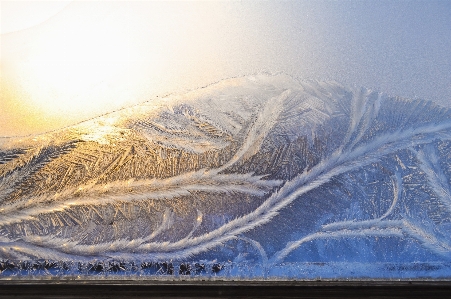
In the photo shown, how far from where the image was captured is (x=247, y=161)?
87cm

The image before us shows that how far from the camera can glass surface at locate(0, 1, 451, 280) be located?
2.69 ft

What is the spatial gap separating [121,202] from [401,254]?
612 millimetres

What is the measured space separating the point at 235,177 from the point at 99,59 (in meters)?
0.46

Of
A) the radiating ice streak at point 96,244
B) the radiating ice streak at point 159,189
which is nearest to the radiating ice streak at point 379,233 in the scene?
the radiating ice streak at point 159,189


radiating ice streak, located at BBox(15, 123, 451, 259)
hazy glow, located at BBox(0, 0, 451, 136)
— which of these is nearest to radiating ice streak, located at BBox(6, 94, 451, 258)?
radiating ice streak, located at BBox(15, 123, 451, 259)

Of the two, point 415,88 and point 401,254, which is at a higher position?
point 415,88

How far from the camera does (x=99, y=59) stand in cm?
96

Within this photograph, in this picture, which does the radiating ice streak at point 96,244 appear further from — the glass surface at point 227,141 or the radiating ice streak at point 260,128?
the radiating ice streak at point 260,128

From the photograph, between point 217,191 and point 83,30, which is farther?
point 83,30

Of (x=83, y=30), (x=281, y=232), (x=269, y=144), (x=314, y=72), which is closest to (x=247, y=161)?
(x=269, y=144)

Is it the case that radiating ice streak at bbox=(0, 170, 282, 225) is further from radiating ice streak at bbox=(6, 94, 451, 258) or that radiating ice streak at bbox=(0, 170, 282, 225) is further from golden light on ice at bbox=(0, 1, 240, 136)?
golden light on ice at bbox=(0, 1, 240, 136)

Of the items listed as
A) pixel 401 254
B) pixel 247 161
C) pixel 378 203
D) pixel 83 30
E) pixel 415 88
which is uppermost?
pixel 83 30

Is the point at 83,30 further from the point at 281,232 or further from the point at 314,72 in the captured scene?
the point at 281,232

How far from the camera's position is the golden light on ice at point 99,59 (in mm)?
933
